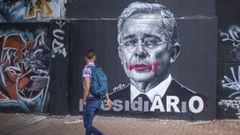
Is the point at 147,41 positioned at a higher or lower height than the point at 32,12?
lower

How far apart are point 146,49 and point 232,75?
2.26 meters

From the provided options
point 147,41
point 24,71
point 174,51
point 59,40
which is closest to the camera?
point 174,51

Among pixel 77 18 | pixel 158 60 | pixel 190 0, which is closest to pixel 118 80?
pixel 158 60

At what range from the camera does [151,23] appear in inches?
488

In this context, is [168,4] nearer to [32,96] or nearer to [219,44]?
[219,44]

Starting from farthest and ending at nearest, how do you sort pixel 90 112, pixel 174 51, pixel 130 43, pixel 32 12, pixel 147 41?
pixel 32 12
pixel 130 43
pixel 147 41
pixel 174 51
pixel 90 112

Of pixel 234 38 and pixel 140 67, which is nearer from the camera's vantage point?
pixel 234 38

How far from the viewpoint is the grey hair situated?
12.3 meters

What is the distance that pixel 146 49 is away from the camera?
12.4m

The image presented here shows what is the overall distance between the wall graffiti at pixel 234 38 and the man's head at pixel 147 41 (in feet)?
3.93

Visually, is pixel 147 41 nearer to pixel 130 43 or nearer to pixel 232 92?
pixel 130 43

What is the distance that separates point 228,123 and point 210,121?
448 millimetres

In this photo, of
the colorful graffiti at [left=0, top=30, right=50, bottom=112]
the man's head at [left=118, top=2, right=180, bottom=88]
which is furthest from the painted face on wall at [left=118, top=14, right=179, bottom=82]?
the colorful graffiti at [left=0, top=30, right=50, bottom=112]

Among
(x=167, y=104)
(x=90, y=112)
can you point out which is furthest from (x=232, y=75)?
(x=90, y=112)
